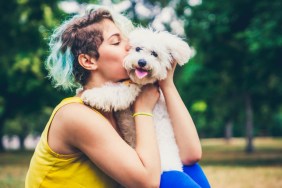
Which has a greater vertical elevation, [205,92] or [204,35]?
[204,35]

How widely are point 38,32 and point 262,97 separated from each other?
1562 cm

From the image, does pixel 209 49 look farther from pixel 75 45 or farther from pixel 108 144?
pixel 108 144

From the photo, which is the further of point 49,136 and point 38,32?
point 38,32

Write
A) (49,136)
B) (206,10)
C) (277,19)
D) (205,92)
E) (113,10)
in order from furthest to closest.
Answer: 1. (205,92)
2. (206,10)
3. (277,19)
4. (113,10)
5. (49,136)

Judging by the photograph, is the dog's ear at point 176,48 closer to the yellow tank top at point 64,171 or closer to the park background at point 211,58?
the yellow tank top at point 64,171

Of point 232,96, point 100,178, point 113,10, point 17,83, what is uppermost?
point 113,10

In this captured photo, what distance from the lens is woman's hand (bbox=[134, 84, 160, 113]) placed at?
2.78 m

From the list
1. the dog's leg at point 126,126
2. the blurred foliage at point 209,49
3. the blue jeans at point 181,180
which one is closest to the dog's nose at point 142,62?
the dog's leg at point 126,126

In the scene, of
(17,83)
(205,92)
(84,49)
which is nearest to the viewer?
(84,49)

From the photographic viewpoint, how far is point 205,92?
81.2 feet

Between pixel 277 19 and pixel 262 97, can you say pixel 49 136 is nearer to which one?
pixel 277 19

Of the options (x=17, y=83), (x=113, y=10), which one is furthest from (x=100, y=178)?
(x=17, y=83)

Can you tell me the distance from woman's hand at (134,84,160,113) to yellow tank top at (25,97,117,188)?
0.37 meters

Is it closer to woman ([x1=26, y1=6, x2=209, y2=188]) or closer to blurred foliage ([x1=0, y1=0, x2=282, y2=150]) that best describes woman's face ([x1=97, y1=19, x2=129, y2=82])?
woman ([x1=26, y1=6, x2=209, y2=188])
